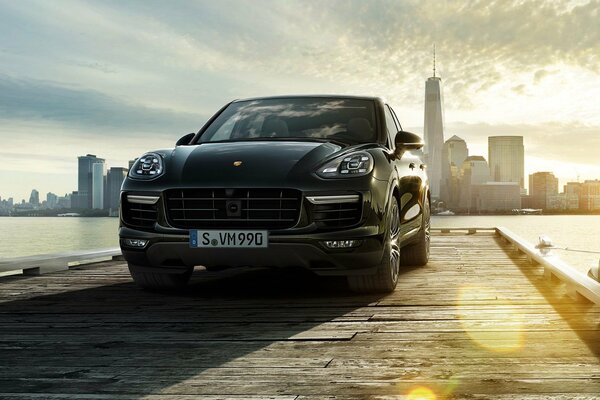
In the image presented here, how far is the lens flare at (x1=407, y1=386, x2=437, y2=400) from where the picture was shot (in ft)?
8.07

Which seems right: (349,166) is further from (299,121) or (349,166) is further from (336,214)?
(299,121)

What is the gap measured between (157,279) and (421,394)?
3.42 m

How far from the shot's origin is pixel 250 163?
493 centimetres

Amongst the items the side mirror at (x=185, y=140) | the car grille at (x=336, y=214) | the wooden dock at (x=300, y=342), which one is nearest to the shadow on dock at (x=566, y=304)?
the wooden dock at (x=300, y=342)

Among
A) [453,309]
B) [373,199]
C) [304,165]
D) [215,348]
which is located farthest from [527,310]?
[215,348]

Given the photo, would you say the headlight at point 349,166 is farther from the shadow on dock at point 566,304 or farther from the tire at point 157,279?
the shadow on dock at point 566,304

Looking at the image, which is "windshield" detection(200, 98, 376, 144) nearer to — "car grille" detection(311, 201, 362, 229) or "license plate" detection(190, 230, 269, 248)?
"car grille" detection(311, 201, 362, 229)

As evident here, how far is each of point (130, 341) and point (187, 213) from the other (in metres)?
1.49

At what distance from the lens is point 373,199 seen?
4926 mm

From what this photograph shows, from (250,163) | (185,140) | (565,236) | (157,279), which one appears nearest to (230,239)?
(250,163)

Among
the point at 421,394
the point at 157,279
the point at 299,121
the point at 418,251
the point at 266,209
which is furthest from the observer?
the point at 418,251

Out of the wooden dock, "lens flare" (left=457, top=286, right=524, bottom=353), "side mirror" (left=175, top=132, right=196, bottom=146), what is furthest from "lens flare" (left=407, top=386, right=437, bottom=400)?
"side mirror" (left=175, top=132, right=196, bottom=146)

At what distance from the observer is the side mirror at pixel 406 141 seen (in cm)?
585

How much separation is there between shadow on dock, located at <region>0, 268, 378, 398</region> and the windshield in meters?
1.28
